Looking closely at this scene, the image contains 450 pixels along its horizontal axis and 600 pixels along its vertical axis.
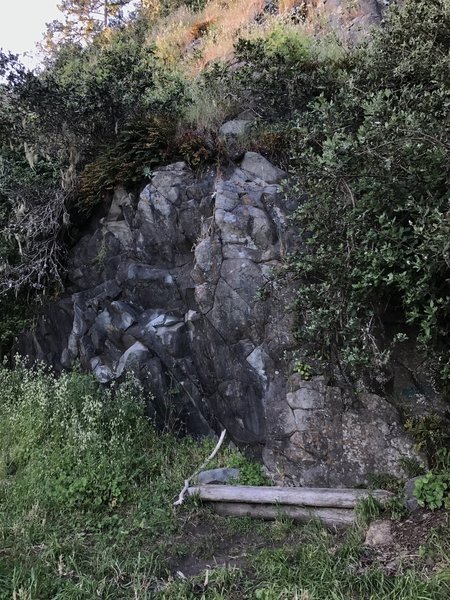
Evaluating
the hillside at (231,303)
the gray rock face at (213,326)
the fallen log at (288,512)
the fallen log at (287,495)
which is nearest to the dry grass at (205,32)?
the hillside at (231,303)

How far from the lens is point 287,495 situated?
161 inches

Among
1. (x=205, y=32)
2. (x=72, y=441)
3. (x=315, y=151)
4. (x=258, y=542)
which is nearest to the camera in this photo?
(x=258, y=542)

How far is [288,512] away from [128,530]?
50.2 inches

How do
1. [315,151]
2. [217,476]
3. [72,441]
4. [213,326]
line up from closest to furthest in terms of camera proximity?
[217,476] → [72,441] → [315,151] → [213,326]

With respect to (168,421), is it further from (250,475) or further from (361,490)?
(361,490)

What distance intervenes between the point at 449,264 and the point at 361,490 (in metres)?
1.93

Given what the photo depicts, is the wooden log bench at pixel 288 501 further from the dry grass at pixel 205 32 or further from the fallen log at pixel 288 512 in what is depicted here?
the dry grass at pixel 205 32

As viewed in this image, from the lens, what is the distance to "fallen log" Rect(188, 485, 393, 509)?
153 inches

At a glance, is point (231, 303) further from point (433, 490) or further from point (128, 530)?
point (433, 490)

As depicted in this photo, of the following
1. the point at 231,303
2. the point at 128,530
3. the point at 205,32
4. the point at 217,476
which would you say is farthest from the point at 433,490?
the point at 205,32

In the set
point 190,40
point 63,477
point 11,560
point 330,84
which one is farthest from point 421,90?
point 190,40

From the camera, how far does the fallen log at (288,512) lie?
3883 millimetres

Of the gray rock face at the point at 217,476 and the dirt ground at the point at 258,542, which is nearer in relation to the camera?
the dirt ground at the point at 258,542

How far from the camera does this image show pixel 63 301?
6781 mm
